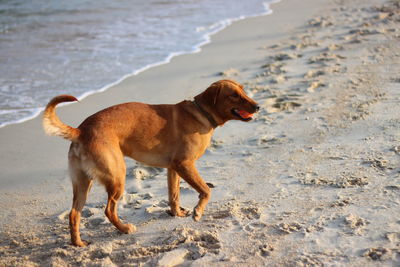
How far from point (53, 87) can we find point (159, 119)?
15.2ft

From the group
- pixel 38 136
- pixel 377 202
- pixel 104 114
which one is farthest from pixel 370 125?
pixel 38 136

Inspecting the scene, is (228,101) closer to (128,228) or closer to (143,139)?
(143,139)

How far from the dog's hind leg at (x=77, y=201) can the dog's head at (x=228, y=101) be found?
50.9 inches

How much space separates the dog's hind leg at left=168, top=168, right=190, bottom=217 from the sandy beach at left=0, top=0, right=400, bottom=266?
3.9 inches

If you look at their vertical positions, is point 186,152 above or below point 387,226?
above

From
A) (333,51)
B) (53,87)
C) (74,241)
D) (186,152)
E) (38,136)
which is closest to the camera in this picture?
(74,241)

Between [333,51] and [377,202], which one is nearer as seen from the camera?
[377,202]

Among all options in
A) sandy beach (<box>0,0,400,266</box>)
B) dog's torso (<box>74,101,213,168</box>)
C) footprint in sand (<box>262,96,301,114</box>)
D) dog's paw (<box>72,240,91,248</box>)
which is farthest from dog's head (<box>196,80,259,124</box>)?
footprint in sand (<box>262,96,301,114</box>)

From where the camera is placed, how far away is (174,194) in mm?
4652

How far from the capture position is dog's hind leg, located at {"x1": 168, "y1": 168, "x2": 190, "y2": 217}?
4641mm

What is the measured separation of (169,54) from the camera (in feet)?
33.5

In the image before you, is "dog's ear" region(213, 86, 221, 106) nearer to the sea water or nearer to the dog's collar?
the dog's collar

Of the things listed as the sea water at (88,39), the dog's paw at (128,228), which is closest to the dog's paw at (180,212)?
the dog's paw at (128,228)

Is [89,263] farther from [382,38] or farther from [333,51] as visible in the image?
[382,38]
